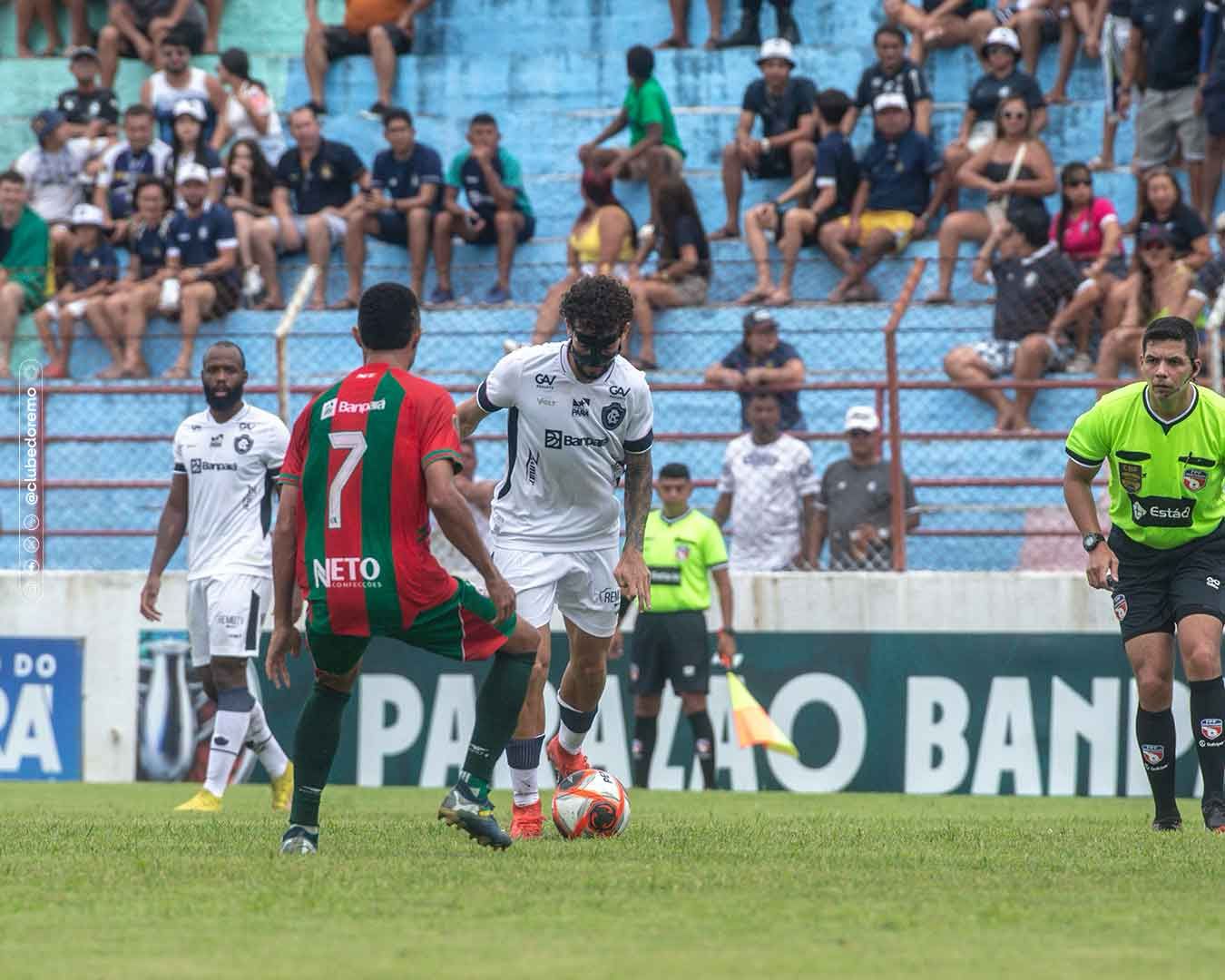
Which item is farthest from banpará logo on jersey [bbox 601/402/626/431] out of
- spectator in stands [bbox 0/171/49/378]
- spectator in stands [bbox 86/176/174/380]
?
spectator in stands [bbox 0/171/49/378]

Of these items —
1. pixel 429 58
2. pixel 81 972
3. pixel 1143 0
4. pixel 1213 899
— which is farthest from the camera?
pixel 429 58

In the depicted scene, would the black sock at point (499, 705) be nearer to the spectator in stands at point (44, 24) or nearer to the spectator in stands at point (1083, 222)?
the spectator in stands at point (1083, 222)

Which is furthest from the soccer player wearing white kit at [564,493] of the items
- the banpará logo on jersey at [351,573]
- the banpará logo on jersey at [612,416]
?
the banpará logo on jersey at [351,573]

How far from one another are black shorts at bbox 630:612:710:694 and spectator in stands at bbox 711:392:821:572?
817 millimetres

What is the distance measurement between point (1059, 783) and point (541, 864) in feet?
25.3

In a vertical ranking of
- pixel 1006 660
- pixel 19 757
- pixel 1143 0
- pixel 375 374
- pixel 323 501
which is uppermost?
pixel 1143 0

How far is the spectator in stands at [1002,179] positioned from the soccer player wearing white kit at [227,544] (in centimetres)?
721

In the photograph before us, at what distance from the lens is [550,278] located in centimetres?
1903

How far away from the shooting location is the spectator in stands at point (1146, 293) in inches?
601

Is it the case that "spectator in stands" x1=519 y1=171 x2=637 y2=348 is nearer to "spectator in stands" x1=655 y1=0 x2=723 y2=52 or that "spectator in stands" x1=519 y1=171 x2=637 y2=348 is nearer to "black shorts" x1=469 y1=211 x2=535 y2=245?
"black shorts" x1=469 y1=211 x2=535 y2=245

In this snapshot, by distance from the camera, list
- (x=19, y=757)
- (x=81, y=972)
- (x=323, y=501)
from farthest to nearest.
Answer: (x=19, y=757)
(x=323, y=501)
(x=81, y=972)

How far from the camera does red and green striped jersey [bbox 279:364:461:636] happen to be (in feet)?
24.3

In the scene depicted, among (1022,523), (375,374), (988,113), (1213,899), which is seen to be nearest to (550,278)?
(988,113)

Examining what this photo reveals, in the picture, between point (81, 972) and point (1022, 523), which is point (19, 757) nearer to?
point (1022, 523)
